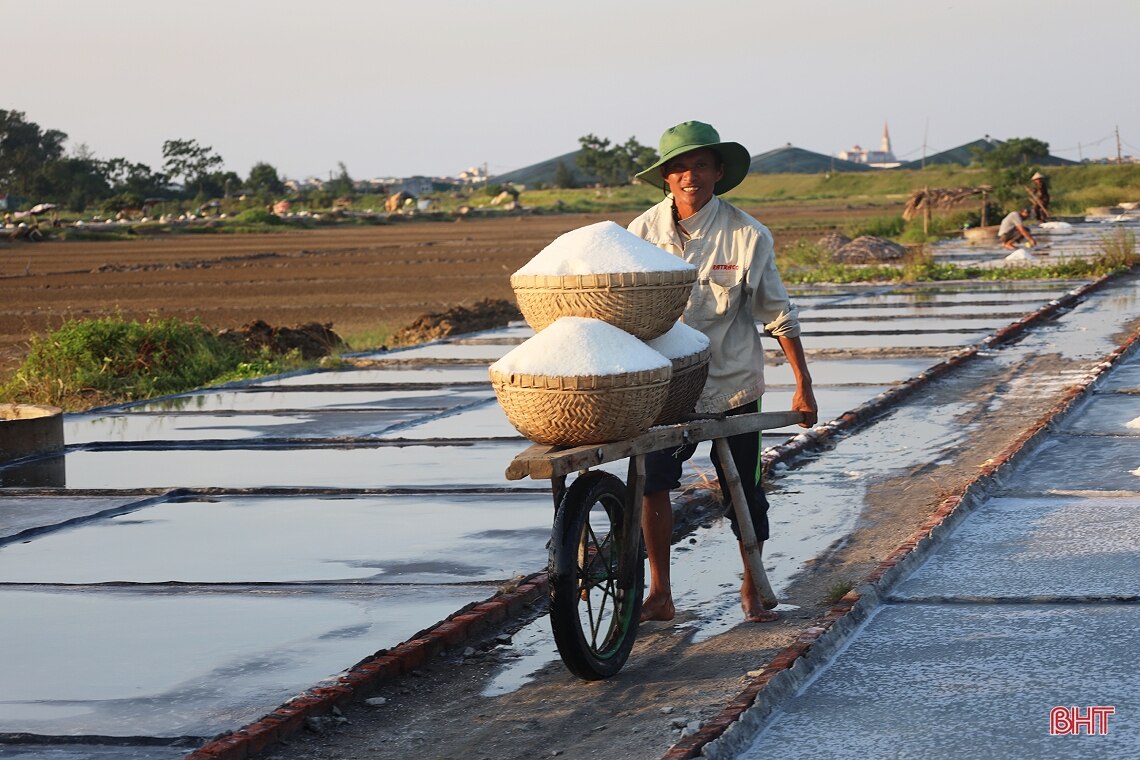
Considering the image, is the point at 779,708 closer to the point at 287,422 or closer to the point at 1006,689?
the point at 1006,689

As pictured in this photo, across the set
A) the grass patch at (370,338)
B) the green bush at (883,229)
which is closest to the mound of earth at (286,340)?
the grass patch at (370,338)

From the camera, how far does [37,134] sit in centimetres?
14200

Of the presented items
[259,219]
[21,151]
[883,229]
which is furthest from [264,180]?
[883,229]

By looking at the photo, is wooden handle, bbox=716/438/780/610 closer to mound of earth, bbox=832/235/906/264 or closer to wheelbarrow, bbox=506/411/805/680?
wheelbarrow, bbox=506/411/805/680

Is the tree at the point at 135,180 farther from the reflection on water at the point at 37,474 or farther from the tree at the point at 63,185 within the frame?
the reflection on water at the point at 37,474

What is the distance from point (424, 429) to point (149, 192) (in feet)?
434

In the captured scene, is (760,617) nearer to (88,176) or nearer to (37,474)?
(37,474)

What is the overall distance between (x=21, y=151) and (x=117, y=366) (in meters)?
131

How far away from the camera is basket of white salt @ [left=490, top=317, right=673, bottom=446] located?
4945 millimetres

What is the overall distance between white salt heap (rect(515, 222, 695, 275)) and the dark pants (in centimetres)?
77

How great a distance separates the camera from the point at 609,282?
5.25 meters

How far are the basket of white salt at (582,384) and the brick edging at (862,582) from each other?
837 mm

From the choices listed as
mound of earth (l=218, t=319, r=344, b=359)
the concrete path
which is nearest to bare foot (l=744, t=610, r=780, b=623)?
the concrete path

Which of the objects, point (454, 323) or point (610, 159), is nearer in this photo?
point (454, 323)
